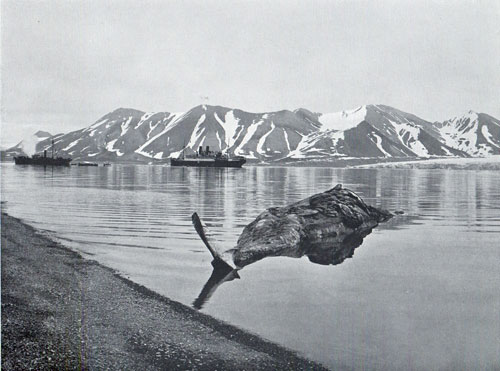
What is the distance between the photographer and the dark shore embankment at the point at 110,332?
20.4 ft

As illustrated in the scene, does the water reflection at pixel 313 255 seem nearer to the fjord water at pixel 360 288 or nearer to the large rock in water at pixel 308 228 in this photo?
the large rock in water at pixel 308 228

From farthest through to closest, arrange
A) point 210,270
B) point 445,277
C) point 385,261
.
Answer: point 385,261 < point 210,270 < point 445,277

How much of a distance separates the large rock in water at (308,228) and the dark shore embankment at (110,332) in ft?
12.6

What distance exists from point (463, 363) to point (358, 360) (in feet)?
4.70

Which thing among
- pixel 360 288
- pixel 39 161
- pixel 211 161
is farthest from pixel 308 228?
pixel 39 161

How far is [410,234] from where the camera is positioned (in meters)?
16.6

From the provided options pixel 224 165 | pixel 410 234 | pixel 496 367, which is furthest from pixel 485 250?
pixel 224 165

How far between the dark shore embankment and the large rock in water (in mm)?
3840

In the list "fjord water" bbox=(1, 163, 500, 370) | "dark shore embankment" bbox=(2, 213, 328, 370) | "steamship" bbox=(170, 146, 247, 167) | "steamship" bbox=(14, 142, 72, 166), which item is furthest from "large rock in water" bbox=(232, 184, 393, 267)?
"steamship" bbox=(14, 142, 72, 166)

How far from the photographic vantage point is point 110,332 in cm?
716

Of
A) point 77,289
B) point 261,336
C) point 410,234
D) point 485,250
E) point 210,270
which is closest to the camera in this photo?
point 261,336

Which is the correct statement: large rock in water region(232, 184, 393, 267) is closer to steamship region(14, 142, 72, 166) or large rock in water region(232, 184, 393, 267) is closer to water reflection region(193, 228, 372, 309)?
water reflection region(193, 228, 372, 309)

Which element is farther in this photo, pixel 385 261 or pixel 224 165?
pixel 224 165

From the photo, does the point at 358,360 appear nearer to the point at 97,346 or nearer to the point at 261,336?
the point at 261,336
